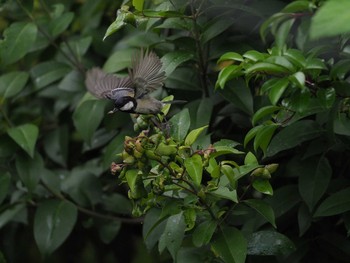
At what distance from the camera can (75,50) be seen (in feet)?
9.40

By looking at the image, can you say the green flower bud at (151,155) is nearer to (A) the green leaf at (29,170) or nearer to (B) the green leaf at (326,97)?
(B) the green leaf at (326,97)

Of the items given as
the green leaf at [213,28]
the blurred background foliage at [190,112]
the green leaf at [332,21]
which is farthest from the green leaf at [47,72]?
the green leaf at [332,21]

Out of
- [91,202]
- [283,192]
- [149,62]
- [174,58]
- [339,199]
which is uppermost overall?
[149,62]

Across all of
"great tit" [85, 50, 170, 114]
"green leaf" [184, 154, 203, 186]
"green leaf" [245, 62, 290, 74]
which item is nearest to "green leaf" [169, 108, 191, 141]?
"great tit" [85, 50, 170, 114]

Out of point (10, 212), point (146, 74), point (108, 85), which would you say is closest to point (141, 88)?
point (146, 74)

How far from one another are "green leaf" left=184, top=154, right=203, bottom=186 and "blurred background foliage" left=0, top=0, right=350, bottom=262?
20 centimetres

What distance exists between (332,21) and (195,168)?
0.57 metres

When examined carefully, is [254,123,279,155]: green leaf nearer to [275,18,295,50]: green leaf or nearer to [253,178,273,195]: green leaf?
[253,178,273,195]: green leaf

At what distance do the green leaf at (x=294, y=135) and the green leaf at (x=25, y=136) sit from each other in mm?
879

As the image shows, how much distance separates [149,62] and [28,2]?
1.04 metres

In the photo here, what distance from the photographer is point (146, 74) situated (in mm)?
1776

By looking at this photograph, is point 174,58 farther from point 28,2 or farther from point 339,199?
point 28,2

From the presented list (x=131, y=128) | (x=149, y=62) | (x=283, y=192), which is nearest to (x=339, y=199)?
(x=283, y=192)

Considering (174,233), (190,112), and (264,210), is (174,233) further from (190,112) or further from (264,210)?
(190,112)
